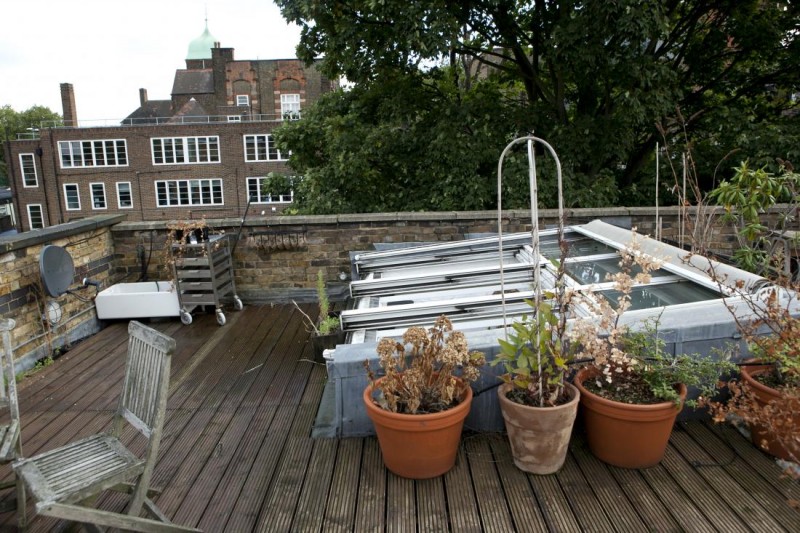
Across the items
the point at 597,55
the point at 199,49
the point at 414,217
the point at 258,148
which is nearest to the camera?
the point at 414,217

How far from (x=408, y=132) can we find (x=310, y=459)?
6987mm

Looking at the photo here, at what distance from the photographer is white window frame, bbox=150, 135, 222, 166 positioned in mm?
31469

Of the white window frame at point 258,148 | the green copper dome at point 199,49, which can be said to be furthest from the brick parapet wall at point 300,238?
the green copper dome at point 199,49

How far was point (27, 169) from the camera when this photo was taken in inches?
1294

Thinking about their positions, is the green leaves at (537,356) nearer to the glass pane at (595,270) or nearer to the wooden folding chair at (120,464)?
the glass pane at (595,270)

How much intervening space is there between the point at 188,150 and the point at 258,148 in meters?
4.31

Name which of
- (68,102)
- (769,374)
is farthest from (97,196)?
(769,374)

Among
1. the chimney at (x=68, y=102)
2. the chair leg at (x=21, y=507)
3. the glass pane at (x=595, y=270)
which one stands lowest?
the chair leg at (x=21, y=507)

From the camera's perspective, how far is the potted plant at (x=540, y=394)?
254cm

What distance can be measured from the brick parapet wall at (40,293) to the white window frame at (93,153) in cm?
3004

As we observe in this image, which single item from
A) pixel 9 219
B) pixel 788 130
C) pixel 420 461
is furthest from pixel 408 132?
pixel 9 219

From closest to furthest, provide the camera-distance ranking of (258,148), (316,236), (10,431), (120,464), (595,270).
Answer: (120,464), (10,431), (595,270), (316,236), (258,148)

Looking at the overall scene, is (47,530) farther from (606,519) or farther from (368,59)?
(368,59)

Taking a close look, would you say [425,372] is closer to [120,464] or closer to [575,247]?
[120,464]
